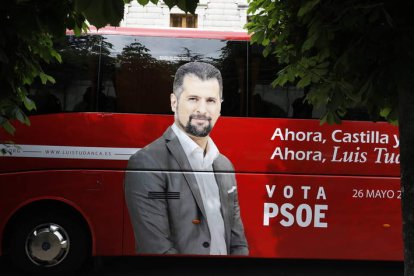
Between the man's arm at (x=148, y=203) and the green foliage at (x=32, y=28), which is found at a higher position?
the green foliage at (x=32, y=28)

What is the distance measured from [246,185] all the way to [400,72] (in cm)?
345

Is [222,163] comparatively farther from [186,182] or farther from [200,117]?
[200,117]

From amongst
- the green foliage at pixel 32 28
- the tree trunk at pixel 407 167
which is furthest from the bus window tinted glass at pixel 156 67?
the tree trunk at pixel 407 167

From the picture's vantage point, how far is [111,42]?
568 centimetres

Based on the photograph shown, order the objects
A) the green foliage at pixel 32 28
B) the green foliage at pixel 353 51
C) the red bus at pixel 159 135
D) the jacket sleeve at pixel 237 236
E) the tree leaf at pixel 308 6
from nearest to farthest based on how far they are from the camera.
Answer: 1. the green foliage at pixel 32 28
2. the green foliage at pixel 353 51
3. the tree leaf at pixel 308 6
4. the red bus at pixel 159 135
5. the jacket sleeve at pixel 237 236

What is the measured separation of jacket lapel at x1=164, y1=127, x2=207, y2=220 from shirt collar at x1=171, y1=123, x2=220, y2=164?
0.04 m

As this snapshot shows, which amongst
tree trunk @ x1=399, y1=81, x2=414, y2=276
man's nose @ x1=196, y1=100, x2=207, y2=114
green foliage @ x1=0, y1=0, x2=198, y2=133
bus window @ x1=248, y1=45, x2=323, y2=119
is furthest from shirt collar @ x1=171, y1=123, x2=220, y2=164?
tree trunk @ x1=399, y1=81, x2=414, y2=276

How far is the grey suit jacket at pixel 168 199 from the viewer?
5.58 metres

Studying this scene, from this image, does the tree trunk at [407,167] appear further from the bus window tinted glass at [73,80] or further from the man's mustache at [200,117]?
the bus window tinted glass at [73,80]

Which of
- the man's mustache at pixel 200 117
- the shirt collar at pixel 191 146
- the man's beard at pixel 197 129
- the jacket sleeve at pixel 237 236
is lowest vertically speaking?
the jacket sleeve at pixel 237 236

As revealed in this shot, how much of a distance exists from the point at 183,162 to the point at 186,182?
9.6 inches

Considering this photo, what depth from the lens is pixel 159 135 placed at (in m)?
5.59

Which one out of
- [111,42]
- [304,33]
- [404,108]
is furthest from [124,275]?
[404,108]

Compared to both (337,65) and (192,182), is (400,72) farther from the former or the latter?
(192,182)
